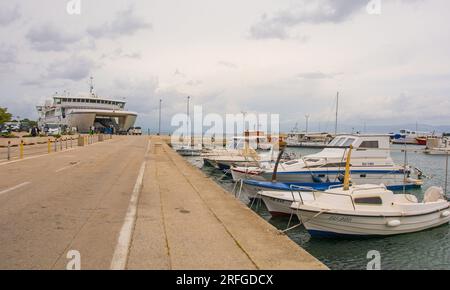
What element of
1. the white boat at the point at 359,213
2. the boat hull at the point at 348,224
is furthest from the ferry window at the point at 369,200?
the boat hull at the point at 348,224

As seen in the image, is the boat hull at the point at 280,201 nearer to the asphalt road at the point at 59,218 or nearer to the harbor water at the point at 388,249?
the harbor water at the point at 388,249

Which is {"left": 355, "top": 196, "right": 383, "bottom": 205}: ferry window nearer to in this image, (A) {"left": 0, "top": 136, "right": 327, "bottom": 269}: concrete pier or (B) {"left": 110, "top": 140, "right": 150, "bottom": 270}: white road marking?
(A) {"left": 0, "top": 136, "right": 327, "bottom": 269}: concrete pier

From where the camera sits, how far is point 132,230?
827 cm

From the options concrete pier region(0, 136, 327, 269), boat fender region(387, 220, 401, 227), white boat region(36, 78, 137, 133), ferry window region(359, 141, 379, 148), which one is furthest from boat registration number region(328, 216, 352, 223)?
white boat region(36, 78, 137, 133)

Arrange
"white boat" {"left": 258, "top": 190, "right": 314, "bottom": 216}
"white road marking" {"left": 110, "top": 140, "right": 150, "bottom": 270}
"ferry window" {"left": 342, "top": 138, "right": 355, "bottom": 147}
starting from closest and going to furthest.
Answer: "white road marking" {"left": 110, "top": 140, "right": 150, "bottom": 270} < "white boat" {"left": 258, "top": 190, "right": 314, "bottom": 216} < "ferry window" {"left": 342, "top": 138, "right": 355, "bottom": 147}

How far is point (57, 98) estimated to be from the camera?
9131cm

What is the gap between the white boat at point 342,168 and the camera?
22672 mm

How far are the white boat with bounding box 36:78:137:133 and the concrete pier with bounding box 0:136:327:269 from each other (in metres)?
A: 73.1

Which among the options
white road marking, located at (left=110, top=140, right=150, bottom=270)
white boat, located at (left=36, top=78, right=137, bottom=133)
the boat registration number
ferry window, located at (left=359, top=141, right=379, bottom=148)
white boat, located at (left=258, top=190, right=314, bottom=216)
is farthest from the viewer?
white boat, located at (left=36, top=78, right=137, bottom=133)

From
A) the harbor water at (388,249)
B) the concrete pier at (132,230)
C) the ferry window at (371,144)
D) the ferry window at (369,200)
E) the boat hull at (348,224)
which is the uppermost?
the ferry window at (371,144)

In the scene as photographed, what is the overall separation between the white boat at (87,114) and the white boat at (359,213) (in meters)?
75.7

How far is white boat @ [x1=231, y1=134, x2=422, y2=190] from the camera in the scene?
22672mm

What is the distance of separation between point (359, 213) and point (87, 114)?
3073 inches
